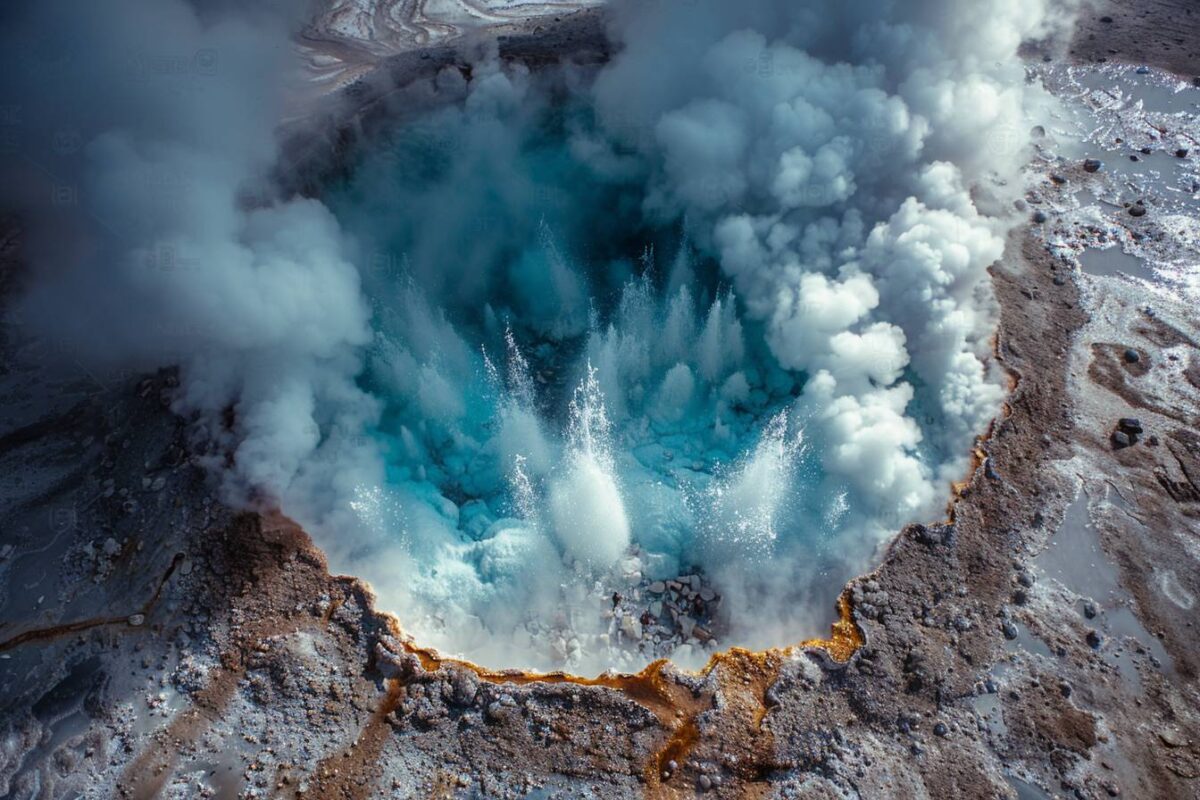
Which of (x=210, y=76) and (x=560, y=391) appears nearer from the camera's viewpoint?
(x=560, y=391)

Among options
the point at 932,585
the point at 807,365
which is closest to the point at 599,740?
the point at 932,585

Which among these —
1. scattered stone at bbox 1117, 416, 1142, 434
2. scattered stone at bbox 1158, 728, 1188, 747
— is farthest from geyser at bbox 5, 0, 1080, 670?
scattered stone at bbox 1158, 728, 1188, 747

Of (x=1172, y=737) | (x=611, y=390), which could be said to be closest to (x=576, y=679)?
(x=611, y=390)

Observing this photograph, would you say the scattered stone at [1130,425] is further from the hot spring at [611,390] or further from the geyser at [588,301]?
the hot spring at [611,390]

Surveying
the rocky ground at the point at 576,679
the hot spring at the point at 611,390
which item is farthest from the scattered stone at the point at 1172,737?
the hot spring at the point at 611,390

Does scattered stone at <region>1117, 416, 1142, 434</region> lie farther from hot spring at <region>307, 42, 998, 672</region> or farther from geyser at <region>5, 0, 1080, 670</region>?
hot spring at <region>307, 42, 998, 672</region>

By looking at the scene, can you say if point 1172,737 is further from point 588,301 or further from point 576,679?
point 588,301

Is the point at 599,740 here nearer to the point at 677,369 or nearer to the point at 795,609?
the point at 795,609
